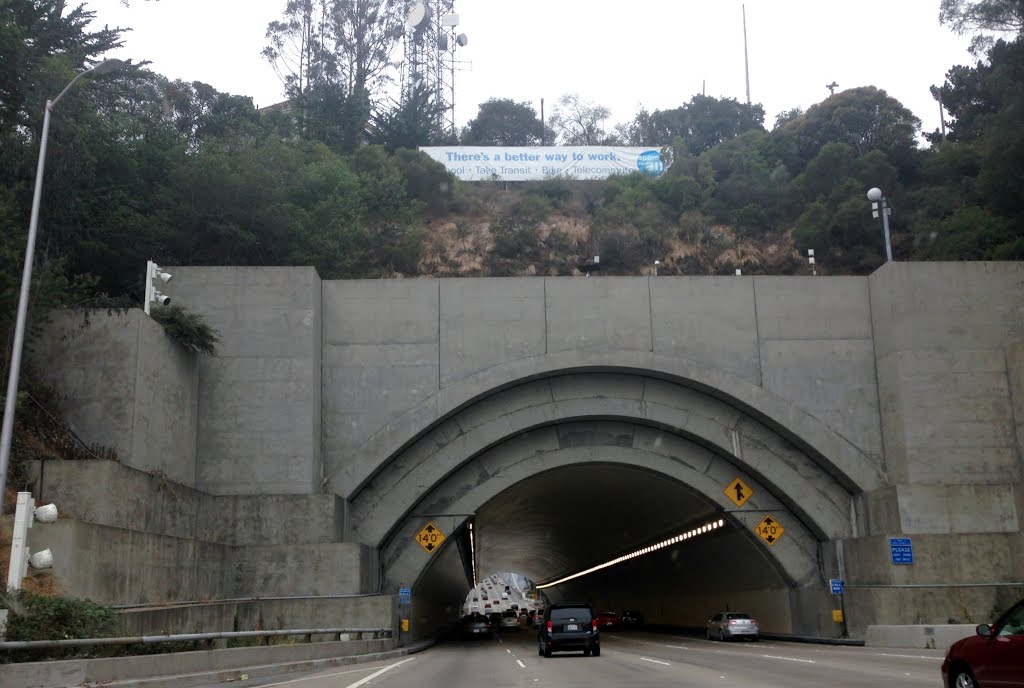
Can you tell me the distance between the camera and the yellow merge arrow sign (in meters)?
36.2

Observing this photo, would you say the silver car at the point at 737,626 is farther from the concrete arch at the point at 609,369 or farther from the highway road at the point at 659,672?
the highway road at the point at 659,672

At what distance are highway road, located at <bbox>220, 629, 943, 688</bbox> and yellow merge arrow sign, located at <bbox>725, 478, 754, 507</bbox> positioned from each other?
9.53 m

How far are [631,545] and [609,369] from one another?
81.9ft

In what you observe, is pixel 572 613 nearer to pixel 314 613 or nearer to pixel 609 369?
pixel 314 613

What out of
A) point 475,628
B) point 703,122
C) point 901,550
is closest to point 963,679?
point 901,550

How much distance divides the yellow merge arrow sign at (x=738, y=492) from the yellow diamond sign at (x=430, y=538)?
10576mm

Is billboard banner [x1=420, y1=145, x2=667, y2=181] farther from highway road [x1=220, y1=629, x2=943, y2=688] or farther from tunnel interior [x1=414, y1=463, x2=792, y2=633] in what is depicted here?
highway road [x1=220, y1=629, x2=943, y2=688]

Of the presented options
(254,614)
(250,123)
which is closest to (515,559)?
(250,123)

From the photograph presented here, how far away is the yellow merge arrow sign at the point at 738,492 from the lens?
3625cm

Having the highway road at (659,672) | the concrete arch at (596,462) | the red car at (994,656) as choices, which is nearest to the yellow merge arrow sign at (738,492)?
the concrete arch at (596,462)

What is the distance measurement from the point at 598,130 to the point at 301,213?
6879 cm

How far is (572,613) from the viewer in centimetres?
2892

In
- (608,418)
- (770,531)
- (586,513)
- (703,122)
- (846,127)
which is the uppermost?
(703,122)

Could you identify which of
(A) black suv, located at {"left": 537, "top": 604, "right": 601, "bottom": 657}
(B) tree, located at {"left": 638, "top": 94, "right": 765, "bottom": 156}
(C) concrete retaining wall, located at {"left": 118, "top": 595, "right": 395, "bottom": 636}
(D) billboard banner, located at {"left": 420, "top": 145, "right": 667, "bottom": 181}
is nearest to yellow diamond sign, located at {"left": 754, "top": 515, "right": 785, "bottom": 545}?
(A) black suv, located at {"left": 537, "top": 604, "right": 601, "bottom": 657}
